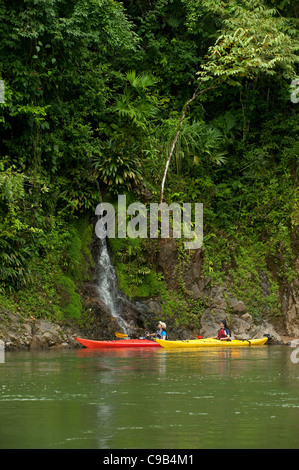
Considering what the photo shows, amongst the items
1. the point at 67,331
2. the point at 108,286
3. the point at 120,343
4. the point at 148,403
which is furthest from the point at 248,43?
the point at 148,403

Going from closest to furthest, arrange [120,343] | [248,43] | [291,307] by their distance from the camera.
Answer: [120,343] → [291,307] → [248,43]

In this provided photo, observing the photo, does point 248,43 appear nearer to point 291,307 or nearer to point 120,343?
point 291,307

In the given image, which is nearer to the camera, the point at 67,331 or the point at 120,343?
the point at 120,343

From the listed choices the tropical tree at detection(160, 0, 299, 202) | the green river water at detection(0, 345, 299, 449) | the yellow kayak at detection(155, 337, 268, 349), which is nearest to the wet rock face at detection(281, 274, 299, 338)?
the yellow kayak at detection(155, 337, 268, 349)

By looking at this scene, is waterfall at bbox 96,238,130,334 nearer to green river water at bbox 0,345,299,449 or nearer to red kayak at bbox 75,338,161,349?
red kayak at bbox 75,338,161,349

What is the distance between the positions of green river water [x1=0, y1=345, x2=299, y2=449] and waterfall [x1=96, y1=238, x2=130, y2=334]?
514 cm

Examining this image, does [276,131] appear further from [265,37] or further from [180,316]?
[180,316]

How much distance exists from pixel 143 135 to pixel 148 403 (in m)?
15.7

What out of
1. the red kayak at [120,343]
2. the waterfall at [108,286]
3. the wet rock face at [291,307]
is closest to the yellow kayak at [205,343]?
the red kayak at [120,343]

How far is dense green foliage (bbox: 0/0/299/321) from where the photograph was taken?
1920cm

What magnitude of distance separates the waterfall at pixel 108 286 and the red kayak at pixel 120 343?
1336mm

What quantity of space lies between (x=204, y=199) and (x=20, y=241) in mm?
7890

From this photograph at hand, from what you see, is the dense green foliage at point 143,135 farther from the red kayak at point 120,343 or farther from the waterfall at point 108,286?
the red kayak at point 120,343

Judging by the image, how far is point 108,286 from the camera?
2098 cm
